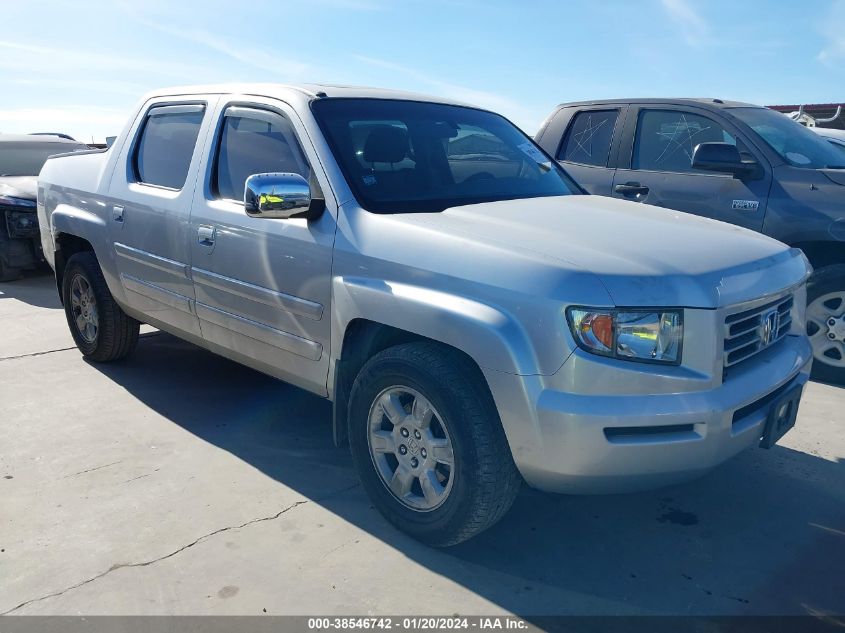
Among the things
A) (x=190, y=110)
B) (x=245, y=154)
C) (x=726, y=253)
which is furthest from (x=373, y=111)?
(x=726, y=253)

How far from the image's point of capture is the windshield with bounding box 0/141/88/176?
9391 millimetres

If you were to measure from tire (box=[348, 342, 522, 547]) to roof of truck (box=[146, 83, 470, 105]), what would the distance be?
1411 mm

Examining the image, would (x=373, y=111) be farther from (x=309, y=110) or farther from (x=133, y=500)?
(x=133, y=500)

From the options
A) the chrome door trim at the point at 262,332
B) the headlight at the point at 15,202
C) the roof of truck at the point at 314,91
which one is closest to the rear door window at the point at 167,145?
the roof of truck at the point at 314,91

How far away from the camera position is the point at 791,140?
547 cm

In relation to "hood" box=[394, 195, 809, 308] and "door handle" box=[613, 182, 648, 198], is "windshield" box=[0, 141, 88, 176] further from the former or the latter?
"hood" box=[394, 195, 809, 308]

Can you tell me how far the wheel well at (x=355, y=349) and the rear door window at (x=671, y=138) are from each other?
11.2ft

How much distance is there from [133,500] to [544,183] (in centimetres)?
250

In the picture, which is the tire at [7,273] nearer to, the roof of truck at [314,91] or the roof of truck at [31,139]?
the roof of truck at [31,139]

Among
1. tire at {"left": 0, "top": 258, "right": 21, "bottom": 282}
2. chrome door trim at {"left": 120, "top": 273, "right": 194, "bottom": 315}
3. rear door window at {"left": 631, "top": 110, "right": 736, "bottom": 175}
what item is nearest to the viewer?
chrome door trim at {"left": 120, "top": 273, "right": 194, "bottom": 315}

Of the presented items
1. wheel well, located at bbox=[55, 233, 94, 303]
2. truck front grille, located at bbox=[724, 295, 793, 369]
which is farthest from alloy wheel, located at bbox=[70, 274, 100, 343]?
truck front grille, located at bbox=[724, 295, 793, 369]

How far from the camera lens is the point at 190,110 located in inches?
165

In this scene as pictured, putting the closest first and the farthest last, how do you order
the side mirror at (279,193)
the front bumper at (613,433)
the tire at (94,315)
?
the front bumper at (613,433)
the side mirror at (279,193)
the tire at (94,315)

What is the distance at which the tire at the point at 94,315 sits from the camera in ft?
16.2
